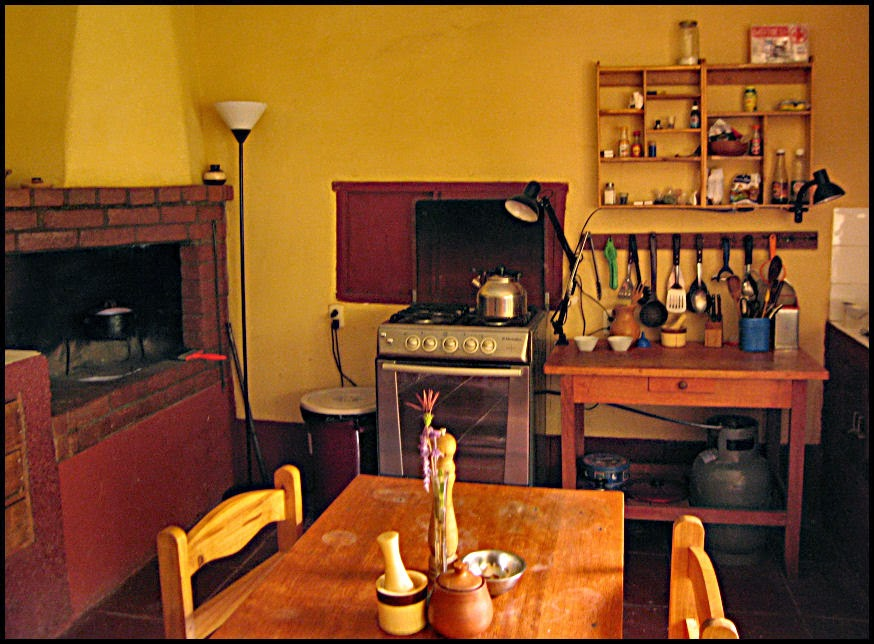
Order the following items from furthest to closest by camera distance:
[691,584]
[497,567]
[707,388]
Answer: [707,388], [497,567], [691,584]

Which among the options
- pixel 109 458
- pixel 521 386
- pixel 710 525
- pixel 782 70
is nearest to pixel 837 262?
pixel 782 70

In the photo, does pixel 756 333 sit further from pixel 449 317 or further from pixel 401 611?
pixel 401 611

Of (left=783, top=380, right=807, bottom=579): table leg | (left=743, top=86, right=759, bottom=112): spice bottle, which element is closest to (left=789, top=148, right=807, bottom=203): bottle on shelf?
(left=743, top=86, right=759, bottom=112): spice bottle

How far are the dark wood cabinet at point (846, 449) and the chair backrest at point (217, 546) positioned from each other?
7.18 feet

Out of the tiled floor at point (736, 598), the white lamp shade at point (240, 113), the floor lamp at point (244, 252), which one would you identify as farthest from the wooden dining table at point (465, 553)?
the white lamp shade at point (240, 113)

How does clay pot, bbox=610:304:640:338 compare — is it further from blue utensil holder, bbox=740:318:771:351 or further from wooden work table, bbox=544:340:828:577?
blue utensil holder, bbox=740:318:771:351

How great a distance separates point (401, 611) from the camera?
5.15 ft

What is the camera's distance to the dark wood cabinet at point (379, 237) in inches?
165

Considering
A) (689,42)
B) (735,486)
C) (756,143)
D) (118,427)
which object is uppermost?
(689,42)

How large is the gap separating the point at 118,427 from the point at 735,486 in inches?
93.9

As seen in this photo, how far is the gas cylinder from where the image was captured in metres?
3.58

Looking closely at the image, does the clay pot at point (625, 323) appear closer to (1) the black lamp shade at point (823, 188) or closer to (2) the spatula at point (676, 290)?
(2) the spatula at point (676, 290)

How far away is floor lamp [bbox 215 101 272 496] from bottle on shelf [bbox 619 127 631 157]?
1.60m

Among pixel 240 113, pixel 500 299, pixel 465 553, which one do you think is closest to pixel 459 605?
pixel 465 553
